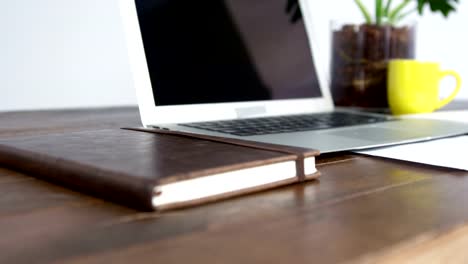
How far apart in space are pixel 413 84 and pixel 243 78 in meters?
0.38

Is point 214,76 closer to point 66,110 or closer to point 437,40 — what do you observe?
point 66,110

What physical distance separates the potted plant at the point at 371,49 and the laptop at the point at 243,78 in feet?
0.36

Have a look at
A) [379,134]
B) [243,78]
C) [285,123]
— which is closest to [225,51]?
[243,78]

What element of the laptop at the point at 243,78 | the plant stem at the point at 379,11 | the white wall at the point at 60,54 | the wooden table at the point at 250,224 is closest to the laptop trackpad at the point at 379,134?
the laptop at the point at 243,78

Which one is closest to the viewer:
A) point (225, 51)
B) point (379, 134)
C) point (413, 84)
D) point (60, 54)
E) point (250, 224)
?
point (250, 224)

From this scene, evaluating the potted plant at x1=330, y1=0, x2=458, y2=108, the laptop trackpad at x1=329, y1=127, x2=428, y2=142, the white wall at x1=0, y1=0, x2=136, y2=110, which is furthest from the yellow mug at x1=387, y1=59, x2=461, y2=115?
the white wall at x1=0, y1=0, x2=136, y2=110

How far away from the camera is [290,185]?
0.45 metres

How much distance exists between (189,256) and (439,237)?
6.6 inches

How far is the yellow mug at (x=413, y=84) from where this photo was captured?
103 centimetres

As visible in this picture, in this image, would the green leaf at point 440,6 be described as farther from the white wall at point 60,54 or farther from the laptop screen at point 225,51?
the white wall at point 60,54

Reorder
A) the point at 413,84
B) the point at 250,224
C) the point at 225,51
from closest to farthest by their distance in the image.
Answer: the point at 250,224
the point at 225,51
the point at 413,84

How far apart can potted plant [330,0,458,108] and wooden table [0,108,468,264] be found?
0.66 meters

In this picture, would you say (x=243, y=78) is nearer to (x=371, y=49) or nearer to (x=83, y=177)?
(x=371, y=49)

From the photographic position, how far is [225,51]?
2.87 feet
